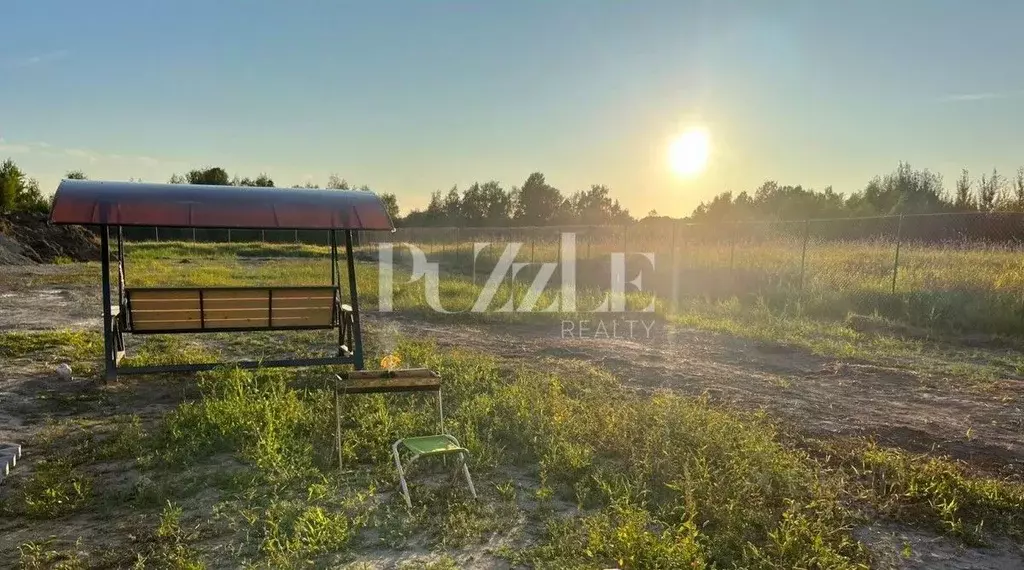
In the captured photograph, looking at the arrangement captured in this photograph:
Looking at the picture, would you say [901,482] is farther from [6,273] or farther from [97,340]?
[6,273]

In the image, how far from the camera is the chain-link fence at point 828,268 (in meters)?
11.9

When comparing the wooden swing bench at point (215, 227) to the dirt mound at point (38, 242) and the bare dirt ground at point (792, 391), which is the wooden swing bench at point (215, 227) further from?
the dirt mound at point (38, 242)

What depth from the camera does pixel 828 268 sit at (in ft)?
51.2

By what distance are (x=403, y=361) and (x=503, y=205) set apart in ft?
248

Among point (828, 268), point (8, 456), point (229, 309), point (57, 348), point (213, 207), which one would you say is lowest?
point (8, 456)

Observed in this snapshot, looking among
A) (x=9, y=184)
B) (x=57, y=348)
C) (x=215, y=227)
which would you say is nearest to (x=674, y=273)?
(x=215, y=227)

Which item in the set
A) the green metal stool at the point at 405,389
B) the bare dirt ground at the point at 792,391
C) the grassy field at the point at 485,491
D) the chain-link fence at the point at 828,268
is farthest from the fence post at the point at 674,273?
the green metal stool at the point at 405,389

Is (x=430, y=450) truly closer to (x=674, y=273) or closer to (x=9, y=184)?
(x=674, y=273)

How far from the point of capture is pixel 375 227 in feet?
22.5

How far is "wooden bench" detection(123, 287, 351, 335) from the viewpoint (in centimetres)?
698

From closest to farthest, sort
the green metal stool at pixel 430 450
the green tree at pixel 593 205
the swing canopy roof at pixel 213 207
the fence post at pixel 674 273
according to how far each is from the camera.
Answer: the green metal stool at pixel 430 450, the swing canopy roof at pixel 213 207, the fence post at pixel 674 273, the green tree at pixel 593 205

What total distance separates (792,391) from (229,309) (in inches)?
253

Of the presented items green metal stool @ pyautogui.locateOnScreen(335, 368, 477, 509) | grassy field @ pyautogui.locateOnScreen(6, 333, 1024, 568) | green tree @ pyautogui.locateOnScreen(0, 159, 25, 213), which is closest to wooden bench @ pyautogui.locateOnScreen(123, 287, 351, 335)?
grassy field @ pyautogui.locateOnScreen(6, 333, 1024, 568)

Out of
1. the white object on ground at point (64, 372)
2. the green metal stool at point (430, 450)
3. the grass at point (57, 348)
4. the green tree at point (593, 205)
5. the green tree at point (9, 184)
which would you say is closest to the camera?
the green metal stool at point (430, 450)
